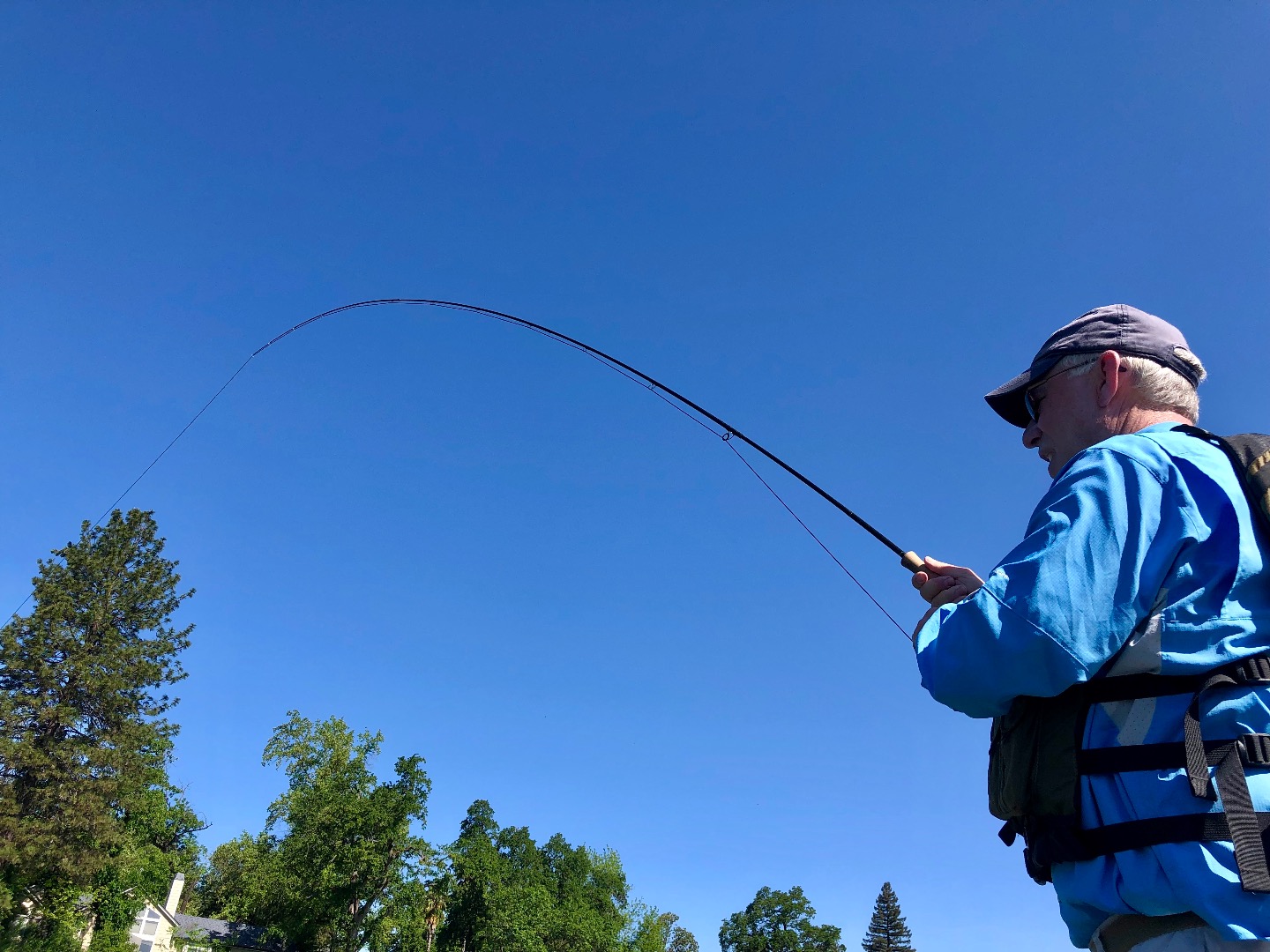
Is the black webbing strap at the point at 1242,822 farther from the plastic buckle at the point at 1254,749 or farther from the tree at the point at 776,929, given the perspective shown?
the tree at the point at 776,929

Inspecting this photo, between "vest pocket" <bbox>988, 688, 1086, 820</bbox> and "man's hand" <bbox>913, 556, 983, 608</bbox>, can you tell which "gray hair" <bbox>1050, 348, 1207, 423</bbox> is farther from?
"vest pocket" <bbox>988, 688, 1086, 820</bbox>

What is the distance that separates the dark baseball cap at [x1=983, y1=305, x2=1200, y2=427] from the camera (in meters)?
2.30

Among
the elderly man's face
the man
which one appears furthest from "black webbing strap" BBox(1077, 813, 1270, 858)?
the elderly man's face

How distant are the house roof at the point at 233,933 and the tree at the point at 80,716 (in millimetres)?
34122

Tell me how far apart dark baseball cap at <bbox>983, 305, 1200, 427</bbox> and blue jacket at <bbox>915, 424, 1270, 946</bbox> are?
0.45m

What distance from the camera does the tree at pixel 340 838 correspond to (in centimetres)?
4953

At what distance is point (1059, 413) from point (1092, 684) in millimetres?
875

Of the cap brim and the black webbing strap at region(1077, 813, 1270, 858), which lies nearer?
the black webbing strap at region(1077, 813, 1270, 858)

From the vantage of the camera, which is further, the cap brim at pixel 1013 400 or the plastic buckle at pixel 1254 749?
the cap brim at pixel 1013 400

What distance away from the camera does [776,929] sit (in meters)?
71.8

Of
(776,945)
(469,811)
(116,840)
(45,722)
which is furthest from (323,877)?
(776,945)

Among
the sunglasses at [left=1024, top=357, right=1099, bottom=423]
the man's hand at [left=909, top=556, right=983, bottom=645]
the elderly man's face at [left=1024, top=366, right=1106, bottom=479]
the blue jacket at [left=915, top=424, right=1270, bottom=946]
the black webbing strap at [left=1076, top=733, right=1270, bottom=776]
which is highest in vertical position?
the sunglasses at [left=1024, top=357, right=1099, bottom=423]

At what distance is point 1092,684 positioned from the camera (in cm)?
186

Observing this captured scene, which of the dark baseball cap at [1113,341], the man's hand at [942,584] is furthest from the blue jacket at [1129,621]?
the dark baseball cap at [1113,341]
